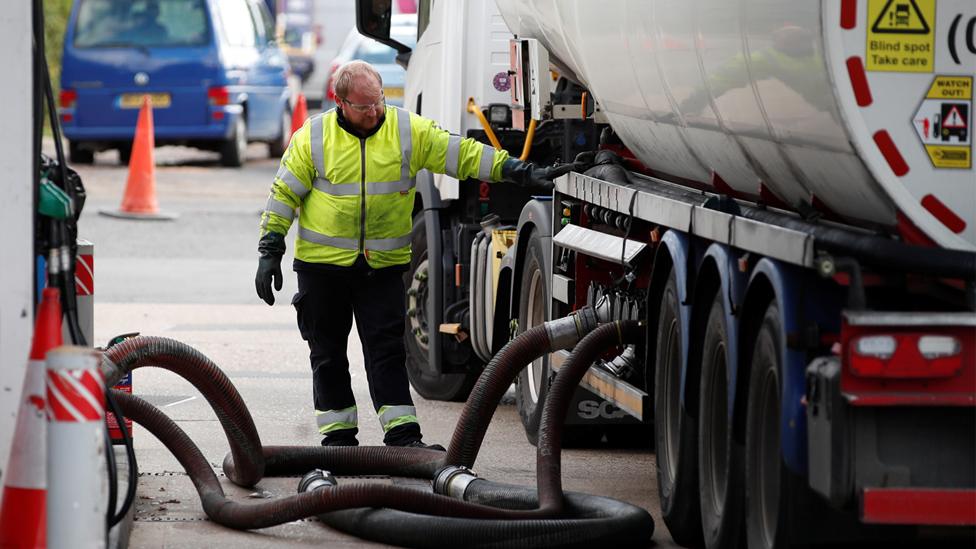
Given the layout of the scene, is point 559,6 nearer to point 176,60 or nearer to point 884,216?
point 884,216

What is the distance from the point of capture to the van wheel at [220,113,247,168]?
2380 cm

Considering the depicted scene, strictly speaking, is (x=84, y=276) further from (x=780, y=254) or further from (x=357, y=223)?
(x=780, y=254)

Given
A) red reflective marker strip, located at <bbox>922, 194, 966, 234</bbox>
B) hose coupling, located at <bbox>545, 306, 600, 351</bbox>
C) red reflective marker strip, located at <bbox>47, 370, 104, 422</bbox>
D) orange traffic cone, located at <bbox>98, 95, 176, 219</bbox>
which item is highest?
red reflective marker strip, located at <bbox>922, 194, 966, 234</bbox>

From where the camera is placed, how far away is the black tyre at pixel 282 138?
2575cm

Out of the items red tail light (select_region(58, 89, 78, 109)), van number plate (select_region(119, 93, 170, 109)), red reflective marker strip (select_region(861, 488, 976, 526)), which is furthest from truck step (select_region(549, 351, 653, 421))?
red tail light (select_region(58, 89, 78, 109))

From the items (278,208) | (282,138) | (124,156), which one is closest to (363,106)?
(278,208)

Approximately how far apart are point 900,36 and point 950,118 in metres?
0.26

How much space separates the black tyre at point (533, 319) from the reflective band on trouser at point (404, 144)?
777mm

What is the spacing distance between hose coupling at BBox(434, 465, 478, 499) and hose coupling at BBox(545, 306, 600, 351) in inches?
25.1

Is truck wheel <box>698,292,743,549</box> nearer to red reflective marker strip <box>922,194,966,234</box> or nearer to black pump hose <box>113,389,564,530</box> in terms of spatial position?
black pump hose <box>113,389,564,530</box>

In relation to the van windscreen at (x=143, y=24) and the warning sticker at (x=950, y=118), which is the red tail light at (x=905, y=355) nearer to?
the warning sticker at (x=950, y=118)

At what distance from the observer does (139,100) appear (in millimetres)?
22688

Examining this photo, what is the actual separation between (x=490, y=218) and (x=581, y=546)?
376 cm

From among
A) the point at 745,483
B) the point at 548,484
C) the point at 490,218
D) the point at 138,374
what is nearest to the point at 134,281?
the point at 138,374
